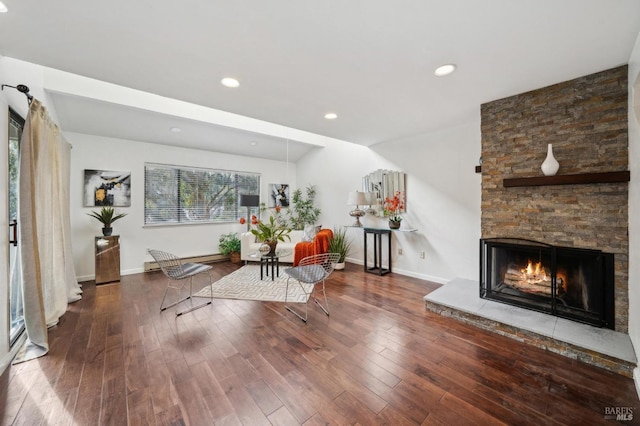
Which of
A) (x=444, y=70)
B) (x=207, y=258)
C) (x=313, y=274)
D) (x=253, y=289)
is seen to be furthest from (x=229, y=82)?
(x=207, y=258)

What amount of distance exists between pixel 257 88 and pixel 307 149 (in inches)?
153

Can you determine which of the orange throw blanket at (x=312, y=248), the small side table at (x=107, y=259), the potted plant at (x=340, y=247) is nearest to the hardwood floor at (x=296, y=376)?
the small side table at (x=107, y=259)

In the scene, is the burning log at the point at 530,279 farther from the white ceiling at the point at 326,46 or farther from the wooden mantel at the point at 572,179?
the white ceiling at the point at 326,46

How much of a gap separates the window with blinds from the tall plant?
1.10 m

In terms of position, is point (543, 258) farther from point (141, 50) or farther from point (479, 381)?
point (141, 50)

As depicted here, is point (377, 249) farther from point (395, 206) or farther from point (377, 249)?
point (395, 206)

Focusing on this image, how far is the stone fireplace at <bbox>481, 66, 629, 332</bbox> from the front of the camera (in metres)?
2.19

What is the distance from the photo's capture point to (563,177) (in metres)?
2.35

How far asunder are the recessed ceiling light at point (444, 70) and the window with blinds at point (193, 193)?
16.1ft

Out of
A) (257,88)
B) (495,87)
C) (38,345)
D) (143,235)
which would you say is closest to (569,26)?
(495,87)

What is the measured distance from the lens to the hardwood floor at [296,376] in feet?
5.03

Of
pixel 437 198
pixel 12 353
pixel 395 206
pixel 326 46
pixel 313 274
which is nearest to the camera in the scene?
pixel 326 46

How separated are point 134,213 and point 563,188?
6.40 m

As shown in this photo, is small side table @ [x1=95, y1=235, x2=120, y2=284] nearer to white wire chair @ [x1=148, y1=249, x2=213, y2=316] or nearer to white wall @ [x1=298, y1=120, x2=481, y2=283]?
white wire chair @ [x1=148, y1=249, x2=213, y2=316]
